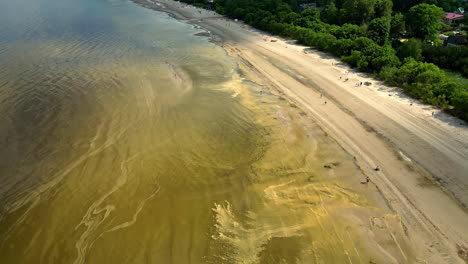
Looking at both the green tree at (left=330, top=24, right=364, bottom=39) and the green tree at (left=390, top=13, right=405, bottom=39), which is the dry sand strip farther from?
the green tree at (left=390, top=13, right=405, bottom=39)

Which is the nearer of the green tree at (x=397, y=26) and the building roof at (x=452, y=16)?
the green tree at (x=397, y=26)

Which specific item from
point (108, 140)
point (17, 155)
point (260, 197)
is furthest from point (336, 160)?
point (17, 155)

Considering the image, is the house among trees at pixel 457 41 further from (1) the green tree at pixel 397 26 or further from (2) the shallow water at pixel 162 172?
(2) the shallow water at pixel 162 172

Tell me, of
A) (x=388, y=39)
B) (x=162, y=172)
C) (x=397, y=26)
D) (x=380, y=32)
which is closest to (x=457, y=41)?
(x=397, y=26)

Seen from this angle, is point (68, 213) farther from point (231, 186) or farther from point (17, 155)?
point (231, 186)

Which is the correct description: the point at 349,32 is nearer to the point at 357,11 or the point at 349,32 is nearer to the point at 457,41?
the point at 357,11

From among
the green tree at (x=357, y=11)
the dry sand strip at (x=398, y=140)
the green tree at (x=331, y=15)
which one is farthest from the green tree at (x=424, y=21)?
the dry sand strip at (x=398, y=140)
